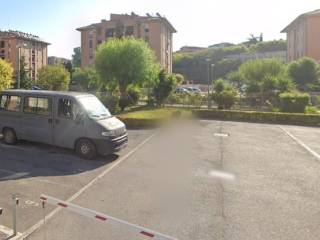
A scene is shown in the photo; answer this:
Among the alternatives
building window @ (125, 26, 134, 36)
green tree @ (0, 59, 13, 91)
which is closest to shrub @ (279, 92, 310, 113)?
green tree @ (0, 59, 13, 91)

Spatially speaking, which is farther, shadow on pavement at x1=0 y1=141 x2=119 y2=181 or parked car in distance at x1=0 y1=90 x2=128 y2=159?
parked car in distance at x1=0 y1=90 x2=128 y2=159

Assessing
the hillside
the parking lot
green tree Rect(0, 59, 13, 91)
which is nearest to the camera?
the parking lot

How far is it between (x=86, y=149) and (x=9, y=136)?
340cm

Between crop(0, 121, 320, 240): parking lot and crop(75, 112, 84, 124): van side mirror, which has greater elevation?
crop(75, 112, 84, 124): van side mirror

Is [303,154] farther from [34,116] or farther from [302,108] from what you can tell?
[302,108]

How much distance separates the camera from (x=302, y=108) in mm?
23719

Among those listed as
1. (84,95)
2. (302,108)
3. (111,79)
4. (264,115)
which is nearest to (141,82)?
(111,79)

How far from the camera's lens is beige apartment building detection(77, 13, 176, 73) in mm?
66625

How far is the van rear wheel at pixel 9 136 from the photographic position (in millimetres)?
11828

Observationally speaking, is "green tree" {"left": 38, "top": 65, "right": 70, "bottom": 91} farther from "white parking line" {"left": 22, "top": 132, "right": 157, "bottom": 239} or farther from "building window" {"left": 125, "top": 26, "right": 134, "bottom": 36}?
"white parking line" {"left": 22, "top": 132, "right": 157, "bottom": 239}

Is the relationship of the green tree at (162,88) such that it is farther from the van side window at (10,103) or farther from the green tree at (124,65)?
the van side window at (10,103)

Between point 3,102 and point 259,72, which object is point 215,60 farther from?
point 3,102

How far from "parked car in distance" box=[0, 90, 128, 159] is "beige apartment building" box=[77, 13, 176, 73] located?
53541 mm

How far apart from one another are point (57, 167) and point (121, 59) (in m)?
18.8
